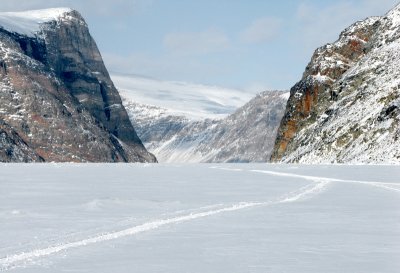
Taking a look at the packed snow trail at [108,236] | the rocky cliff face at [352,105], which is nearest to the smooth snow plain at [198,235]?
the packed snow trail at [108,236]

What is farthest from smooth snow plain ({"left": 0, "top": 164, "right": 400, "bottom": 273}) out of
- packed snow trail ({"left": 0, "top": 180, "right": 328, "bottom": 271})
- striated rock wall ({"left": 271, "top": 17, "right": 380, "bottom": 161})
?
striated rock wall ({"left": 271, "top": 17, "right": 380, "bottom": 161})

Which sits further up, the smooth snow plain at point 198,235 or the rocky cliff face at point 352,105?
the rocky cliff face at point 352,105

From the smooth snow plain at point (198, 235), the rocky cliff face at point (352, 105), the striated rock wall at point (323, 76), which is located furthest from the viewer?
the striated rock wall at point (323, 76)

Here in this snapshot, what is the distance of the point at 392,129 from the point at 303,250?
111489 mm

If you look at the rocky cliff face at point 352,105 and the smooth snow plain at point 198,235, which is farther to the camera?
the rocky cliff face at point 352,105

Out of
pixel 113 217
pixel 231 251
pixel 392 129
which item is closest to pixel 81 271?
pixel 231 251

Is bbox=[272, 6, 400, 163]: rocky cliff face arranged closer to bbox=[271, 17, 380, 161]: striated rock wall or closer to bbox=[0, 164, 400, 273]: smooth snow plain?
bbox=[271, 17, 380, 161]: striated rock wall

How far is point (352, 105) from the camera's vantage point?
152 meters

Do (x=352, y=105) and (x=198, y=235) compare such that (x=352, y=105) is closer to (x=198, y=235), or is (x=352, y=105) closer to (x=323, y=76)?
(x=323, y=76)

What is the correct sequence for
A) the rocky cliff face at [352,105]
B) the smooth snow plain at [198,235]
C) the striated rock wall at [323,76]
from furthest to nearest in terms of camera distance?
the striated rock wall at [323,76] → the rocky cliff face at [352,105] → the smooth snow plain at [198,235]

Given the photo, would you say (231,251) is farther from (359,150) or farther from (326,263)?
(359,150)

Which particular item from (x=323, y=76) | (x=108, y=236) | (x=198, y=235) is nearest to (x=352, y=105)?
(x=323, y=76)

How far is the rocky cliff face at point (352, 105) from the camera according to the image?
127312 mm

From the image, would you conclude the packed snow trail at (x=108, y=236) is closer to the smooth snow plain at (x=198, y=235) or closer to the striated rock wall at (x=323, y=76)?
the smooth snow plain at (x=198, y=235)
